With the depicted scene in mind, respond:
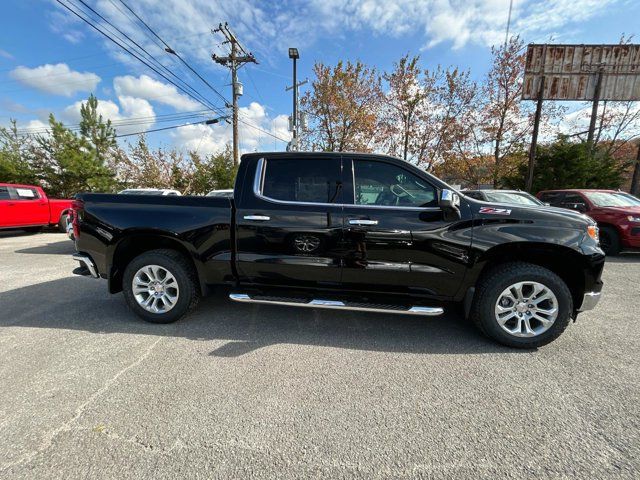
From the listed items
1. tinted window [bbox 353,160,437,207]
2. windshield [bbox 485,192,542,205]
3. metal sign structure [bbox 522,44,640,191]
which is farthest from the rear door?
metal sign structure [bbox 522,44,640,191]

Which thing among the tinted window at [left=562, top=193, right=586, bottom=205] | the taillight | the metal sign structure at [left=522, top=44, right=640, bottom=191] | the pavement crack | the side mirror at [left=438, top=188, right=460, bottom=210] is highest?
the metal sign structure at [left=522, top=44, right=640, bottom=191]

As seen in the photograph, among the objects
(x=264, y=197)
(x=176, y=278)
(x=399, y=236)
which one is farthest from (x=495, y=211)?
(x=176, y=278)

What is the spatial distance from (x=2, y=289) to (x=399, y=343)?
234 inches

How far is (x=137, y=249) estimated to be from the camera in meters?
3.66

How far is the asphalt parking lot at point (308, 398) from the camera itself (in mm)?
1746

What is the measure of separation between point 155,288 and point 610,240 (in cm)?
992

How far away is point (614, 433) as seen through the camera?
6.49 ft

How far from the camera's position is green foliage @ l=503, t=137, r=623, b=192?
13.3 metres

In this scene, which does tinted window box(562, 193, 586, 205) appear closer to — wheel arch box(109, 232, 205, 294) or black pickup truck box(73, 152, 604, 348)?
black pickup truck box(73, 152, 604, 348)

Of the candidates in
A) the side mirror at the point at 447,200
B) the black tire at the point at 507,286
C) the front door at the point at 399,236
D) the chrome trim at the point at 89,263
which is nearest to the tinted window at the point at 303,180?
the front door at the point at 399,236

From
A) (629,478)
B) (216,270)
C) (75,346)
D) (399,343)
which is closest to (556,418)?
(629,478)

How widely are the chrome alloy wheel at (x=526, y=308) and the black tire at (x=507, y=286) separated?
3 centimetres

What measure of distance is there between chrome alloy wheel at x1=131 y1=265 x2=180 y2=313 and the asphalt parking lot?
270mm

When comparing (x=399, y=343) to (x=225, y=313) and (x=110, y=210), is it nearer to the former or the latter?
(x=225, y=313)
